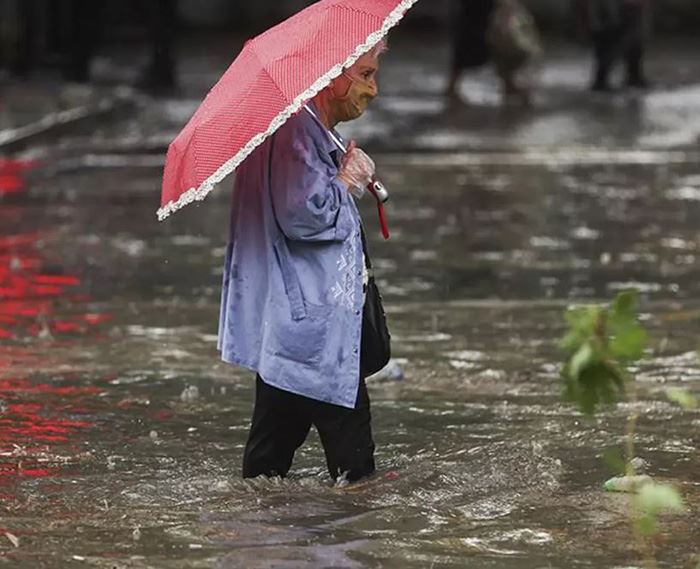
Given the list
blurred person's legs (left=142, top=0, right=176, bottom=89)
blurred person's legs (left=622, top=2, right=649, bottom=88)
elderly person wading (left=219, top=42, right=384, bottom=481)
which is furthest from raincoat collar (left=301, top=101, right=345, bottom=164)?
blurred person's legs (left=622, top=2, right=649, bottom=88)

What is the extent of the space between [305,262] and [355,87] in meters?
0.59

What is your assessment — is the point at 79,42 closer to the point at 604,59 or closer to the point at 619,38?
the point at 604,59

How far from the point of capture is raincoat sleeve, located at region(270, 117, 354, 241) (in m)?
6.00

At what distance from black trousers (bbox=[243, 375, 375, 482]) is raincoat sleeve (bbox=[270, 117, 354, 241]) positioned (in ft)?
1.74

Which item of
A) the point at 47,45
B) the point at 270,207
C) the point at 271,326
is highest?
the point at 47,45

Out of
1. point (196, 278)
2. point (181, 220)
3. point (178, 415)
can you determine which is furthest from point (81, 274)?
point (178, 415)

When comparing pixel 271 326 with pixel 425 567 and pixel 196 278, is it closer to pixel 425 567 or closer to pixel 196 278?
pixel 425 567

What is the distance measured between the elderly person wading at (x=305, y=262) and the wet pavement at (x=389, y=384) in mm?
465

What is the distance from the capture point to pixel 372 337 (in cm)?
629

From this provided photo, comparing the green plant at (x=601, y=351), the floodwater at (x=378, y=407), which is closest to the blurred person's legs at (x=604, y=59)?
the floodwater at (x=378, y=407)

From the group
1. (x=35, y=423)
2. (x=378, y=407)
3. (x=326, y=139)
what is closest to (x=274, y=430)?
(x=326, y=139)

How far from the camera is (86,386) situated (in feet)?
28.2

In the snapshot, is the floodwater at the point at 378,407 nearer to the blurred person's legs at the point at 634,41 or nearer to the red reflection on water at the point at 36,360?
the red reflection on water at the point at 36,360

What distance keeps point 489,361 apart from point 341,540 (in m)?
3.32
